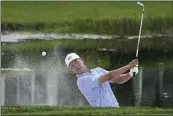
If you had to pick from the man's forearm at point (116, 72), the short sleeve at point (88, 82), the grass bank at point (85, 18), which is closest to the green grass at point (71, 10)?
the grass bank at point (85, 18)

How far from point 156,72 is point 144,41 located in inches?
225

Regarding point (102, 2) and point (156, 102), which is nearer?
point (156, 102)

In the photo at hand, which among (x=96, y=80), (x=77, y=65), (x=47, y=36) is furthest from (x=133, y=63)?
(x=47, y=36)

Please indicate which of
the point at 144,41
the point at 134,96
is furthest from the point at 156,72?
the point at 144,41

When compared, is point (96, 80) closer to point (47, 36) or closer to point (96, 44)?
point (96, 44)

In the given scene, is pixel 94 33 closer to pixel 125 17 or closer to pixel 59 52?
pixel 125 17

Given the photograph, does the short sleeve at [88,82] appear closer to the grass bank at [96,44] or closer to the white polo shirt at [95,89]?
the white polo shirt at [95,89]

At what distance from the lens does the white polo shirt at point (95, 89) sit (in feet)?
33.1

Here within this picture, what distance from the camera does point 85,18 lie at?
27.3 metres

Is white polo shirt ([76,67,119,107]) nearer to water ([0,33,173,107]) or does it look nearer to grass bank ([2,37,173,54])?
water ([0,33,173,107])

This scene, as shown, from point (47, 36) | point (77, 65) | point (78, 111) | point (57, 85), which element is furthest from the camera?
point (47, 36)

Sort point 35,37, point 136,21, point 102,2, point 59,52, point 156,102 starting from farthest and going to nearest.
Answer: point 102,2, point 136,21, point 35,37, point 59,52, point 156,102

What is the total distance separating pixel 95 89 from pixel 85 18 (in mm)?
17384

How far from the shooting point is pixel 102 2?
31.3 m
